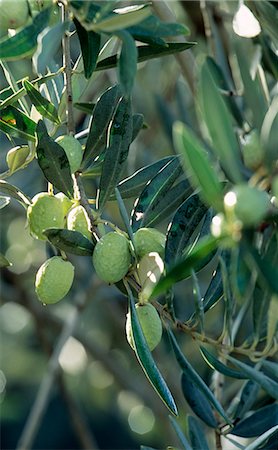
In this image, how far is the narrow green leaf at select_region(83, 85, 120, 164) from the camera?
2.35 ft

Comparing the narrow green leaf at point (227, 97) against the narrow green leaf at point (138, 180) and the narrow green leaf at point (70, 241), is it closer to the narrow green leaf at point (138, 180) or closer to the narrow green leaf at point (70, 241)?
the narrow green leaf at point (138, 180)

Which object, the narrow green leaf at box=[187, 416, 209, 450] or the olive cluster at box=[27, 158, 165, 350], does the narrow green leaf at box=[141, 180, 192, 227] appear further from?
the narrow green leaf at box=[187, 416, 209, 450]

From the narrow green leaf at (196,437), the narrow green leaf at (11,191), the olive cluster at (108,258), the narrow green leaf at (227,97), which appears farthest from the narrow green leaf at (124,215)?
the narrow green leaf at (227,97)

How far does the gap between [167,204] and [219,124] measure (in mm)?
256

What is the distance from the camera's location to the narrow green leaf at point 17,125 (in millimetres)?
710

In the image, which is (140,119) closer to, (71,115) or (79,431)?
(71,115)

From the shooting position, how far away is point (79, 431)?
193cm

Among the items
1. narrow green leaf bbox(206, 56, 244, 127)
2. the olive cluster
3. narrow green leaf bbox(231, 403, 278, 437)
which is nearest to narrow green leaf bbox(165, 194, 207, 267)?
the olive cluster

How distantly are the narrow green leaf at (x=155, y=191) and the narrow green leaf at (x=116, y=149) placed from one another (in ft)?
0.12

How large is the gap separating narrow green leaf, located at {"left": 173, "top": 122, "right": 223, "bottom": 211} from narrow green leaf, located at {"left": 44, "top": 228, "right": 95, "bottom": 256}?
165mm

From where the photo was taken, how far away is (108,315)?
2387 millimetres

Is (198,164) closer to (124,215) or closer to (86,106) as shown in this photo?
(124,215)

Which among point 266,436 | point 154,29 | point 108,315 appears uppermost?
point 154,29

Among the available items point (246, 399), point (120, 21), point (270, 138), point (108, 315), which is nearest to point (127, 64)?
point (120, 21)
